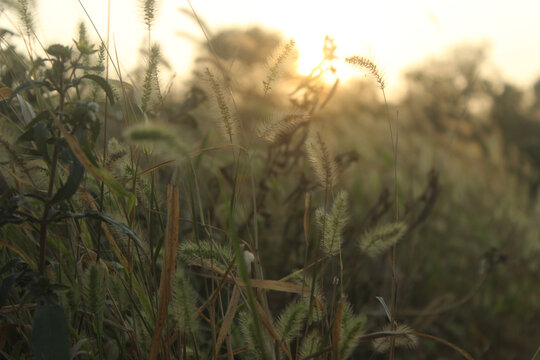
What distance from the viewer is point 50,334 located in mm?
705

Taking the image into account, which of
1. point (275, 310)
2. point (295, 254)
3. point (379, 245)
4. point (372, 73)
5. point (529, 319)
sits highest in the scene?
point (372, 73)

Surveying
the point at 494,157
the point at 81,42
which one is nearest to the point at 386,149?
the point at 494,157

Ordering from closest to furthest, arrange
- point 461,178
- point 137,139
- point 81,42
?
point 137,139 → point 81,42 → point 461,178

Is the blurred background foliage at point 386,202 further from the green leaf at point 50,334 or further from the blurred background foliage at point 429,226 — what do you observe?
the green leaf at point 50,334

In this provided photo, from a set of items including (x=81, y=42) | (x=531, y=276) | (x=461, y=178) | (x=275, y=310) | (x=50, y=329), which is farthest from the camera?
(x=461, y=178)

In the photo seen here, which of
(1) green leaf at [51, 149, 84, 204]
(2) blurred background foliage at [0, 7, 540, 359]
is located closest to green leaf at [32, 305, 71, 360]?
(1) green leaf at [51, 149, 84, 204]

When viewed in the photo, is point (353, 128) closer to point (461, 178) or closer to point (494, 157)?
point (461, 178)

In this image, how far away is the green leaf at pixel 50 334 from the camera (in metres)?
0.69

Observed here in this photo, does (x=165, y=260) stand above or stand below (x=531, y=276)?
above

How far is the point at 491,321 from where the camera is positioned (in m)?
2.29

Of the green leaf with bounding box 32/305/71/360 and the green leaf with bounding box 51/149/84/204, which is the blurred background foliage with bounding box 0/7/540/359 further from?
the green leaf with bounding box 32/305/71/360

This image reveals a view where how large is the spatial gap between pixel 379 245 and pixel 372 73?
0.35 metres

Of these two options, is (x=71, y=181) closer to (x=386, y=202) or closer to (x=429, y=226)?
(x=386, y=202)

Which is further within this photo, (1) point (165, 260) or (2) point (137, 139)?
(1) point (165, 260)
